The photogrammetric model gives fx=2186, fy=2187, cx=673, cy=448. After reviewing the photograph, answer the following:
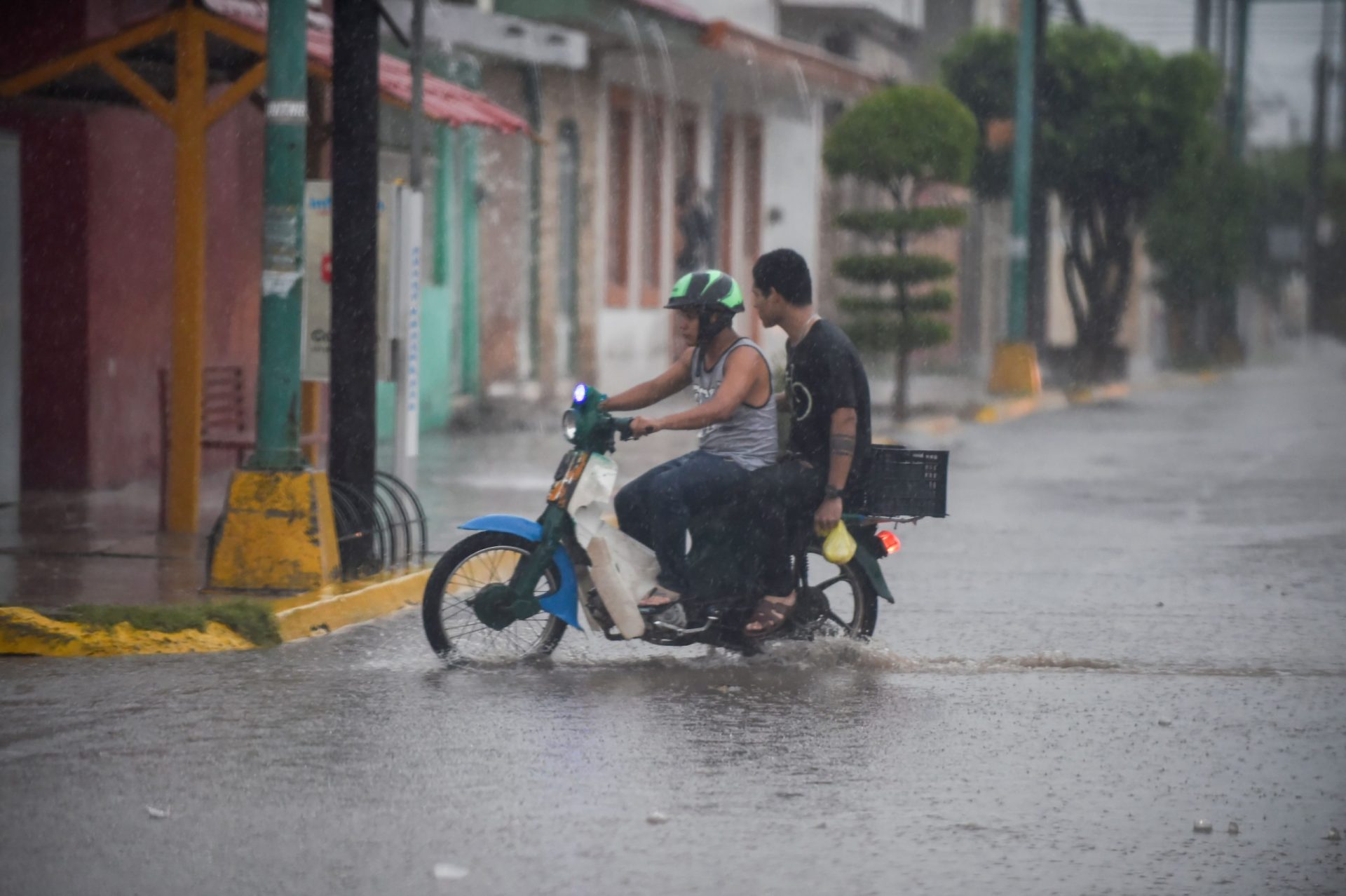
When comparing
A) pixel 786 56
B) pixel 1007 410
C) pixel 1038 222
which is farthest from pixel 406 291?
pixel 1038 222

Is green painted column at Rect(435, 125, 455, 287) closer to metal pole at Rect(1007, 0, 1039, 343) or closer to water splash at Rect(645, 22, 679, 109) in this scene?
water splash at Rect(645, 22, 679, 109)

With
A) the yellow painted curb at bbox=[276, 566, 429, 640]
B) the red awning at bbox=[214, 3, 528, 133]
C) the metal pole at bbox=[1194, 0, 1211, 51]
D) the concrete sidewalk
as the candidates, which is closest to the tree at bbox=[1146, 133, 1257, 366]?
the metal pole at bbox=[1194, 0, 1211, 51]

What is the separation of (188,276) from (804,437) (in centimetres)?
470

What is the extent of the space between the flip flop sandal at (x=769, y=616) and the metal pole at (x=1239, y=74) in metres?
43.8

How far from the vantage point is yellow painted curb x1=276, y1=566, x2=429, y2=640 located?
9.10m

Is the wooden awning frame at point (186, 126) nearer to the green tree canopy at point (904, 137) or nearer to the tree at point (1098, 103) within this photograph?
the green tree canopy at point (904, 137)

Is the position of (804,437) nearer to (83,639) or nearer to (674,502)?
(674,502)

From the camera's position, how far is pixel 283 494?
32.0ft

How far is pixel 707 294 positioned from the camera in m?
8.48

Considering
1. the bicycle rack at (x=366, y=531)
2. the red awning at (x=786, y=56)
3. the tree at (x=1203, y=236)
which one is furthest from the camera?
the tree at (x=1203, y=236)

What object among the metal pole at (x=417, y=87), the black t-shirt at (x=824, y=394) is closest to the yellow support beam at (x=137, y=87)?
the metal pole at (x=417, y=87)

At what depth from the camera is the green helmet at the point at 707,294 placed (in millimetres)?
8469

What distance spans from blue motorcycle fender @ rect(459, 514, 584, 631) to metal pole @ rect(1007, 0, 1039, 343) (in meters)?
21.9

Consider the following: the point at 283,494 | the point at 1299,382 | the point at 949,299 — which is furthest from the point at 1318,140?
the point at 283,494
